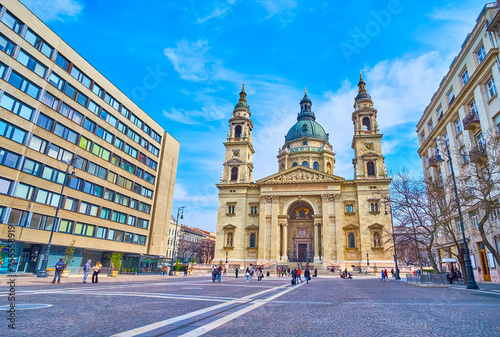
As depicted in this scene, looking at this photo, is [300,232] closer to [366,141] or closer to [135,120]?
[366,141]

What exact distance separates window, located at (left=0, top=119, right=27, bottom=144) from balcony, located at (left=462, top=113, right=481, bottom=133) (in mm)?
38161

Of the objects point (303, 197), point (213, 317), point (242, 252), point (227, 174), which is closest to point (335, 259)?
point (303, 197)

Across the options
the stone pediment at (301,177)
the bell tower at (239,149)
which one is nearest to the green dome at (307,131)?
the bell tower at (239,149)

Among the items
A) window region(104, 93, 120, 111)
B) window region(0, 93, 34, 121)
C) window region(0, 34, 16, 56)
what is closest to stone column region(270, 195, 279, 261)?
window region(104, 93, 120, 111)

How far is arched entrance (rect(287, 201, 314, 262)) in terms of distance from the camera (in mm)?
Answer: 57100

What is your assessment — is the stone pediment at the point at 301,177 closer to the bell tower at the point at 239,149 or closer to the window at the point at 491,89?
the bell tower at the point at 239,149

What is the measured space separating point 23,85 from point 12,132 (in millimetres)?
4547

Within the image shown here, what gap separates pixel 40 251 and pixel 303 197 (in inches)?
1618

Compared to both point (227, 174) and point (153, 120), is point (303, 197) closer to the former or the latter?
point (227, 174)

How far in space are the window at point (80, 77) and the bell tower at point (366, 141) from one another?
45.9 meters

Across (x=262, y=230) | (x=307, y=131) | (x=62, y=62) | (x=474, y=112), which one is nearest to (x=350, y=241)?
(x=262, y=230)

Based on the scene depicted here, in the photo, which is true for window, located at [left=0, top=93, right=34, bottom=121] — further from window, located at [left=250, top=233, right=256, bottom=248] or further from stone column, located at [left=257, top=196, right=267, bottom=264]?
window, located at [left=250, top=233, right=256, bottom=248]

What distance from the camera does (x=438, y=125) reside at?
31.7 meters

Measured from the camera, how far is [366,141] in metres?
58.4
